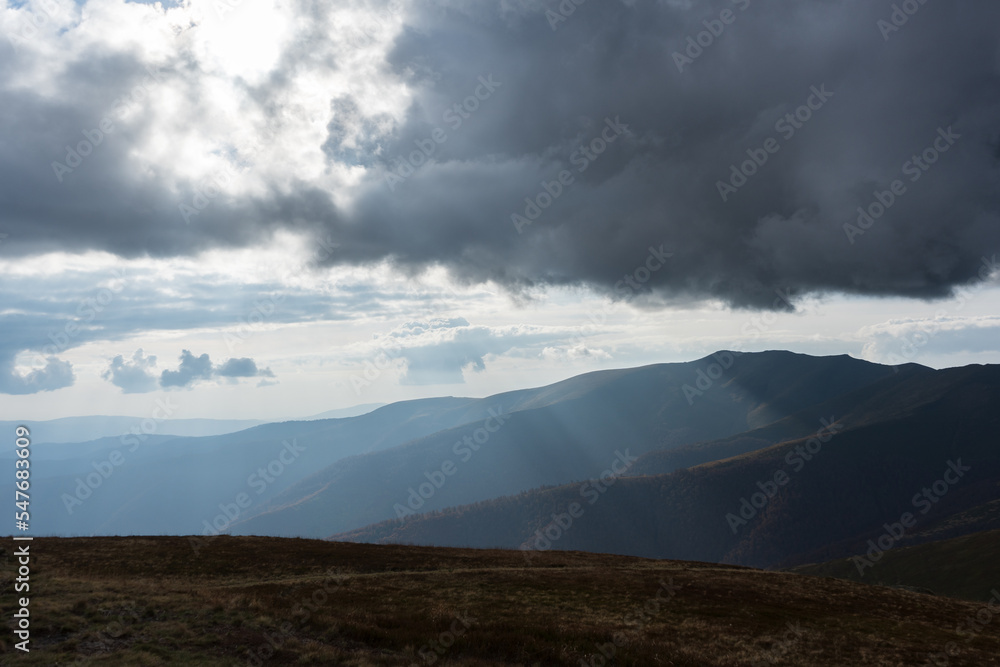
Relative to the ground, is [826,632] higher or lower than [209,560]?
lower

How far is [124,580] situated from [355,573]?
16.2m

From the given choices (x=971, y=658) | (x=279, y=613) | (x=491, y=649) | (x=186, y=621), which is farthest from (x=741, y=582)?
(x=186, y=621)

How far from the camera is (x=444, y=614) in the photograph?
30.1m

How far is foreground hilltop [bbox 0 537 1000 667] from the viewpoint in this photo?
22.8m

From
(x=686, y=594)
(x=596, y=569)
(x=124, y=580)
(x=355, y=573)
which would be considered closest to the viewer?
(x=124, y=580)

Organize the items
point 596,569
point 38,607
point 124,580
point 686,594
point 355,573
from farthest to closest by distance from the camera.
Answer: point 596,569
point 355,573
point 686,594
point 124,580
point 38,607

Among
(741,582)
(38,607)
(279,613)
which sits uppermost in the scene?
(38,607)

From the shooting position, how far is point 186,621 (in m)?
25.2

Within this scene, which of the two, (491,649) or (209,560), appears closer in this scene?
(491,649)

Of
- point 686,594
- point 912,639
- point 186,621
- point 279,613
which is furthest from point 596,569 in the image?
point 186,621

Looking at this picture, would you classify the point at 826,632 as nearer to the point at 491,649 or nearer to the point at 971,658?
the point at 971,658

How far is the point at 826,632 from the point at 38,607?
140 ft

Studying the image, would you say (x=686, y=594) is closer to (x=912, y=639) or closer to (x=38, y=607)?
(x=912, y=639)

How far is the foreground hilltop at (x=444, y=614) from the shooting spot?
22.8 m
